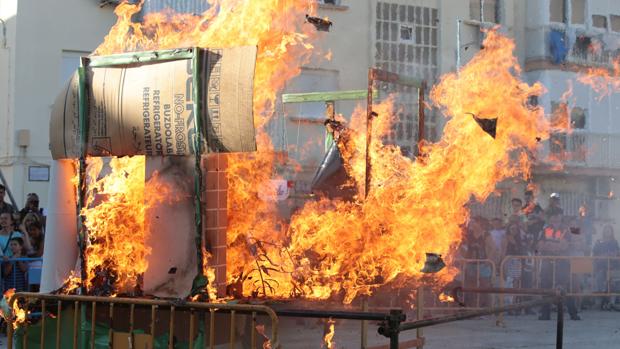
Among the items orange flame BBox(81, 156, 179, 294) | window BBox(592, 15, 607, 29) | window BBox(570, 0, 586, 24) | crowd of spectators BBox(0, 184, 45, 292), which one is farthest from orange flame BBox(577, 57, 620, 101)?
orange flame BBox(81, 156, 179, 294)

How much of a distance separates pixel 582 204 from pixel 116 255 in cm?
2112

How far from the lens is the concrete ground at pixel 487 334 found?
35.4 feet

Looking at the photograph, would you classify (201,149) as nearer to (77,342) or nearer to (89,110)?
(89,110)

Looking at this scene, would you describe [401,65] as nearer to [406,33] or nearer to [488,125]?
[406,33]

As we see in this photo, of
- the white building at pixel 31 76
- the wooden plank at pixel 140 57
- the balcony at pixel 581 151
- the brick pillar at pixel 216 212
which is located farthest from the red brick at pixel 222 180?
the balcony at pixel 581 151

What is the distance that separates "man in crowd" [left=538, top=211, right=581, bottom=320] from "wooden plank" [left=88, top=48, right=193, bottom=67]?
8.89 meters

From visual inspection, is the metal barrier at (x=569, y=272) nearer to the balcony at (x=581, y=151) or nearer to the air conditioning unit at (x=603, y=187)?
the balcony at (x=581, y=151)

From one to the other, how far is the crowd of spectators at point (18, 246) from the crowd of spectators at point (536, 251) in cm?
630

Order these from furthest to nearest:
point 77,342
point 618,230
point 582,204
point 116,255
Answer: point 582,204 → point 618,230 → point 116,255 → point 77,342

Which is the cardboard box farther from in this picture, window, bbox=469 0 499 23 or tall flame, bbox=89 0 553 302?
window, bbox=469 0 499 23

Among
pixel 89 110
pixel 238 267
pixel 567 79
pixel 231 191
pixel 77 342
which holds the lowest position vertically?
pixel 77 342

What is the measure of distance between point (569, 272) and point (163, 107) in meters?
9.84

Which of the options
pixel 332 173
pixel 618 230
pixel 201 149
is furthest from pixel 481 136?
pixel 618 230

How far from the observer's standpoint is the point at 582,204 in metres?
25.8
